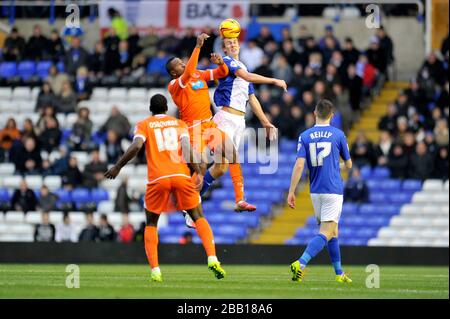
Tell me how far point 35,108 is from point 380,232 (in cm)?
1007

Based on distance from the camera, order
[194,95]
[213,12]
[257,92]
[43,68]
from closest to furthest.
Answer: [194,95] → [257,92] → [213,12] → [43,68]

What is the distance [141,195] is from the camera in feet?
101

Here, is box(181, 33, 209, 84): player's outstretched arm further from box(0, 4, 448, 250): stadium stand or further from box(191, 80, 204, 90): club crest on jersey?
box(0, 4, 448, 250): stadium stand

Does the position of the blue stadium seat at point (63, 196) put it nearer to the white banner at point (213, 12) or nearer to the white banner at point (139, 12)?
the white banner at point (139, 12)

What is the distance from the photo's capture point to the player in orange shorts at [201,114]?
736 inches

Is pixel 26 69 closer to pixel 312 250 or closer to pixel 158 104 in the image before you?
pixel 158 104

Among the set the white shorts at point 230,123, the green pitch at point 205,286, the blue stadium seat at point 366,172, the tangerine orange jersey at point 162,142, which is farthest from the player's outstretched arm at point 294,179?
the blue stadium seat at point 366,172

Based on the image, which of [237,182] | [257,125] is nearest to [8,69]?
[257,125]

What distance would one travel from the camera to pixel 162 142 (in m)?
17.0

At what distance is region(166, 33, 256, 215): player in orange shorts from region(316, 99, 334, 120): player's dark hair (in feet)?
5.29

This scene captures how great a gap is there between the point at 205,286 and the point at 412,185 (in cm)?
1341

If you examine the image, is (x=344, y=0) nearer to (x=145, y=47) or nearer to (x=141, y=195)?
(x=145, y=47)

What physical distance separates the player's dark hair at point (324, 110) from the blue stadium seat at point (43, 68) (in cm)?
1819
